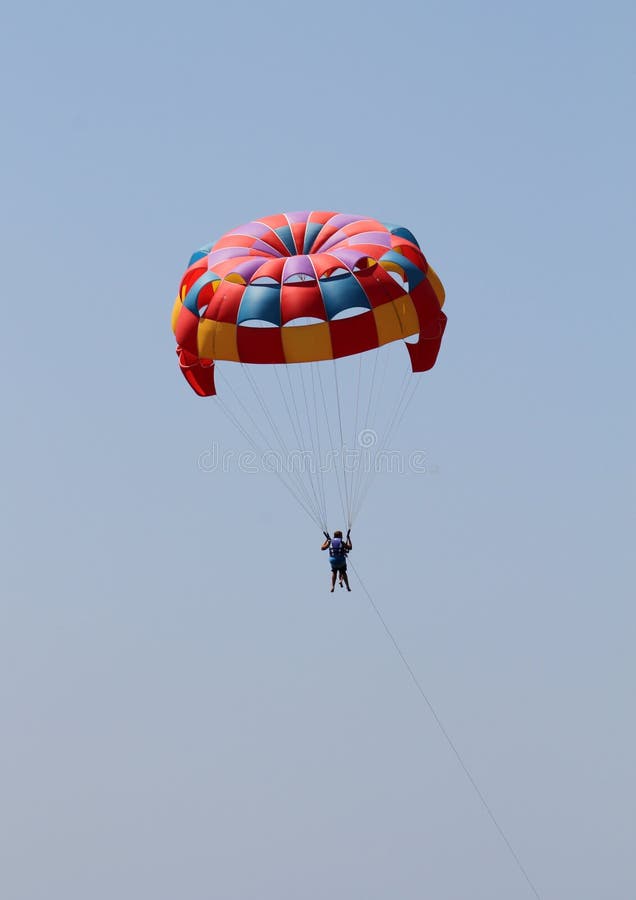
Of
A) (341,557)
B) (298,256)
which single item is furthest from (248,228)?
(341,557)

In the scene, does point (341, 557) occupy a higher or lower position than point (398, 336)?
lower

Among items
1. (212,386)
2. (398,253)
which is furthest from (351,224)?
(212,386)

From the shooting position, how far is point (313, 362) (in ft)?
121

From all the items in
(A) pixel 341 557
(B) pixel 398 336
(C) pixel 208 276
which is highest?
(C) pixel 208 276

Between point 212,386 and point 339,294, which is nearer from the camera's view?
point 339,294

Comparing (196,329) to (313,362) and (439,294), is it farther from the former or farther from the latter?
(439,294)

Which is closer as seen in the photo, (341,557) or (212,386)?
(341,557)

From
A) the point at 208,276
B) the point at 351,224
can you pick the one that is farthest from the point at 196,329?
the point at 351,224

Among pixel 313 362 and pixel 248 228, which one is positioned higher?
pixel 248 228

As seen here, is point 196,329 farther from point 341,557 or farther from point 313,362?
point 341,557

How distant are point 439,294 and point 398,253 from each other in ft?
5.08

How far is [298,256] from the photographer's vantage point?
37.1 m

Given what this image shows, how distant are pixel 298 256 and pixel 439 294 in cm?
308

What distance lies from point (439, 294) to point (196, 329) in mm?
4866
